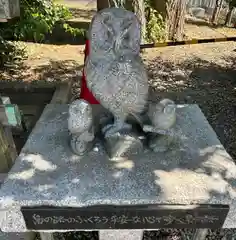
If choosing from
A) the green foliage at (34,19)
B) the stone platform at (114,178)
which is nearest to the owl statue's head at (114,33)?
the stone platform at (114,178)

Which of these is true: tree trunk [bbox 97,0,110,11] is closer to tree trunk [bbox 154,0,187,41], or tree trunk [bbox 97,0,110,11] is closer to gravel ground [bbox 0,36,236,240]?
gravel ground [bbox 0,36,236,240]

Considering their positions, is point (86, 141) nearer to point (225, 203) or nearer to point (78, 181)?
point (78, 181)

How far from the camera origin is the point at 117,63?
156cm

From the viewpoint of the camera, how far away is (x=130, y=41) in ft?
5.01

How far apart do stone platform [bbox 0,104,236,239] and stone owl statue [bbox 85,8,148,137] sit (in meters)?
0.36

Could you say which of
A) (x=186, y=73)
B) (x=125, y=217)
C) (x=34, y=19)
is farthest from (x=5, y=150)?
(x=186, y=73)

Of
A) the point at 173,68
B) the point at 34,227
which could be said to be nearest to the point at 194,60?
the point at 173,68

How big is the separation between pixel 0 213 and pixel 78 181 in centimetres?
44

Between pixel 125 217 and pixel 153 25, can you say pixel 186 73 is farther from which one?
pixel 125 217

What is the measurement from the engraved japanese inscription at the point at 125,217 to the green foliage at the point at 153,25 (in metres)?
5.09

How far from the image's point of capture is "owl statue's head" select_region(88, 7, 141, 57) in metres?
1.44

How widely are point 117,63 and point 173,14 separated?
5398 mm

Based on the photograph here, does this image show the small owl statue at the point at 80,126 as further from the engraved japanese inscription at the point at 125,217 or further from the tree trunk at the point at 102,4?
the tree trunk at the point at 102,4

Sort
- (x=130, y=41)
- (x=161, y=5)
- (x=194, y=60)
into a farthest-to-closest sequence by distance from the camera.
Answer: (x=161, y=5) → (x=194, y=60) → (x=130, y=41)
